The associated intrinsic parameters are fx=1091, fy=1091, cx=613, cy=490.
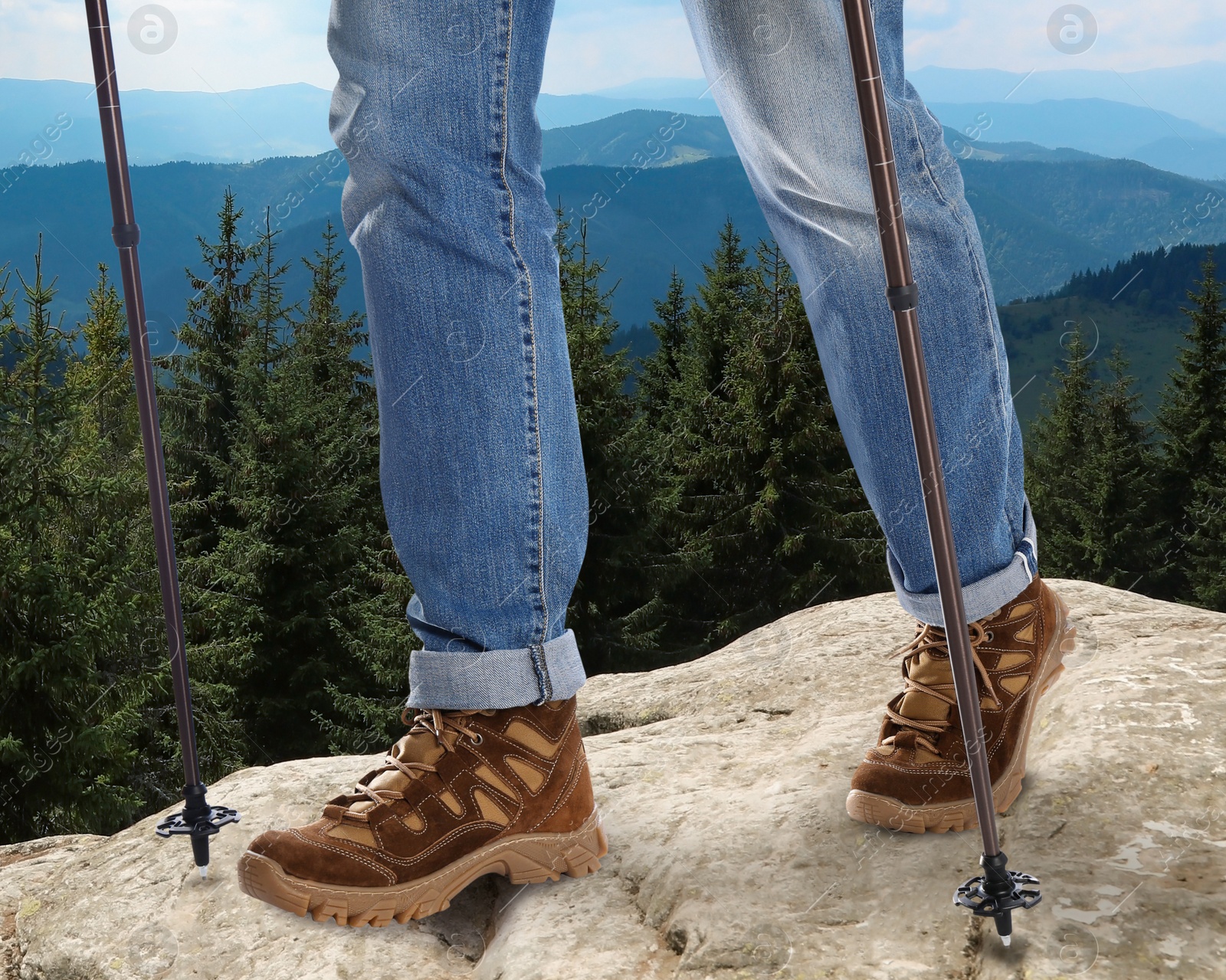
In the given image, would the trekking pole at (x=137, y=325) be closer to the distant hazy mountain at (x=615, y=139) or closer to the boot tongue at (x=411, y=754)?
the boot tongue at (x=411, y=754)

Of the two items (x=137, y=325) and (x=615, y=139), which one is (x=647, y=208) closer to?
(x=615, y=139)

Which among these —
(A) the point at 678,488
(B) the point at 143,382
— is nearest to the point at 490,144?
(B) the point at 143,382

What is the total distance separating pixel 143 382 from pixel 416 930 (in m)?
0.87

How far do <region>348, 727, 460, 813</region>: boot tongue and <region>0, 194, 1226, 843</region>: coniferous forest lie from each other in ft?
39.0

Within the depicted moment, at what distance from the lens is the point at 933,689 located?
5.02ft

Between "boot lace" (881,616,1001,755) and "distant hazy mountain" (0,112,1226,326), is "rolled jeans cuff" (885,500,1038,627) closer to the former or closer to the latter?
"boot lace" (881,616,1001,755)

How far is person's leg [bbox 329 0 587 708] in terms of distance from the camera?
1.37m

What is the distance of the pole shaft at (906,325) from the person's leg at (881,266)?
0.86ft

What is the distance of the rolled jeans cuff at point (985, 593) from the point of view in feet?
4.75

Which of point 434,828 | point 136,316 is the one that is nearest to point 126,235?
point 136,316

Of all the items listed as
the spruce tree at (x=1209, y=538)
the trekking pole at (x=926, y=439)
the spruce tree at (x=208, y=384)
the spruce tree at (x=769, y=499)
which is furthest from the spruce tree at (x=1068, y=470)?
the trekking pole at (x=926, y=439)

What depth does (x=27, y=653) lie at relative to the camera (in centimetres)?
1450

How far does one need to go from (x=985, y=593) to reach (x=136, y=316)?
1.25 meters

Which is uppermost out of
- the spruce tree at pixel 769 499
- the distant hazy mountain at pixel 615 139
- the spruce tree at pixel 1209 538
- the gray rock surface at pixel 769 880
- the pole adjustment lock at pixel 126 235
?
the distant hazy mountain at pixel 615 139
